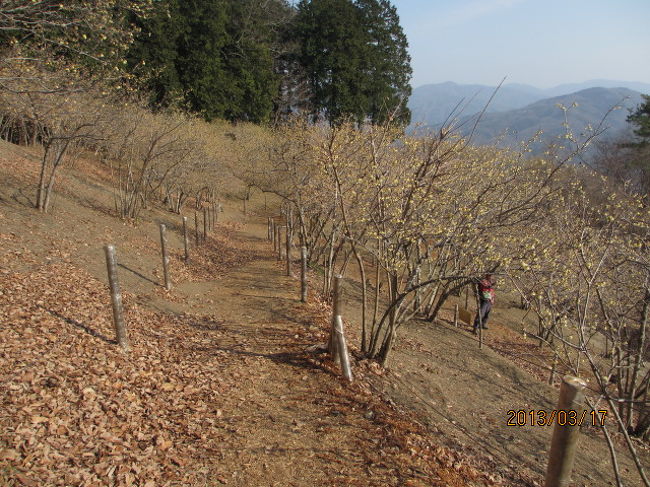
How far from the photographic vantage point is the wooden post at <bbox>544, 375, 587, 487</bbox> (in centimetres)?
294

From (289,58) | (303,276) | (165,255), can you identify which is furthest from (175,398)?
(289,58)

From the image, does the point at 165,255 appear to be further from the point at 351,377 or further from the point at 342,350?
the point at 351,377

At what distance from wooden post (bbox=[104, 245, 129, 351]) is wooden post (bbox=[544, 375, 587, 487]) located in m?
5.57

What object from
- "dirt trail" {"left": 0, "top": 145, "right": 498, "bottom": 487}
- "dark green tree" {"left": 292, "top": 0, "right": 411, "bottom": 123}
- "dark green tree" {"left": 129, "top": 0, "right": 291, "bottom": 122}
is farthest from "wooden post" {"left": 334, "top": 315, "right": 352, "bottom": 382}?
"dark green tree" {"left": 292, "top": 0, "right": 411, "bottom": 123}

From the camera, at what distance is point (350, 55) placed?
123 feet

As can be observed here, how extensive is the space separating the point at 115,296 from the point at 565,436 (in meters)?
5.64

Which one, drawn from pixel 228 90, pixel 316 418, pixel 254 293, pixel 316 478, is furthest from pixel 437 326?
pixel 228 90

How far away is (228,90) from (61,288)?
28.0 m

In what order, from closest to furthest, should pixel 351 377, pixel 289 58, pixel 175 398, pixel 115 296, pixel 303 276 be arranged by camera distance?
pixel 175 398 → pixel 115 296 → pixel 351 377 → pixel 303 276 → pixel 289 58

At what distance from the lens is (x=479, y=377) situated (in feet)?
29.7

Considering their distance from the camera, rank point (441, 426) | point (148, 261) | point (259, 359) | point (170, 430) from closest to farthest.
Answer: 1. point (170, 430)
2. point (441, 426)
3. point (259, 359)
4. point (148, 261)

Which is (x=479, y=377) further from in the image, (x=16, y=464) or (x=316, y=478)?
(x=16, y=464)

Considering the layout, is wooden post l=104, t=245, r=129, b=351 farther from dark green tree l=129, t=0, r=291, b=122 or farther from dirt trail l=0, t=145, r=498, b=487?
dark green tree l=129, t=0, r=291, b=122

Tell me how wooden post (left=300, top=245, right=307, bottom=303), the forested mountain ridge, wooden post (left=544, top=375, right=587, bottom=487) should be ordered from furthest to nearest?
1. the forested mountain ridge
2. wooden post (left=300, top=245, right=307, bottom=303)
3. wooden post (left=544, top=375, right=587, bottom=487)
